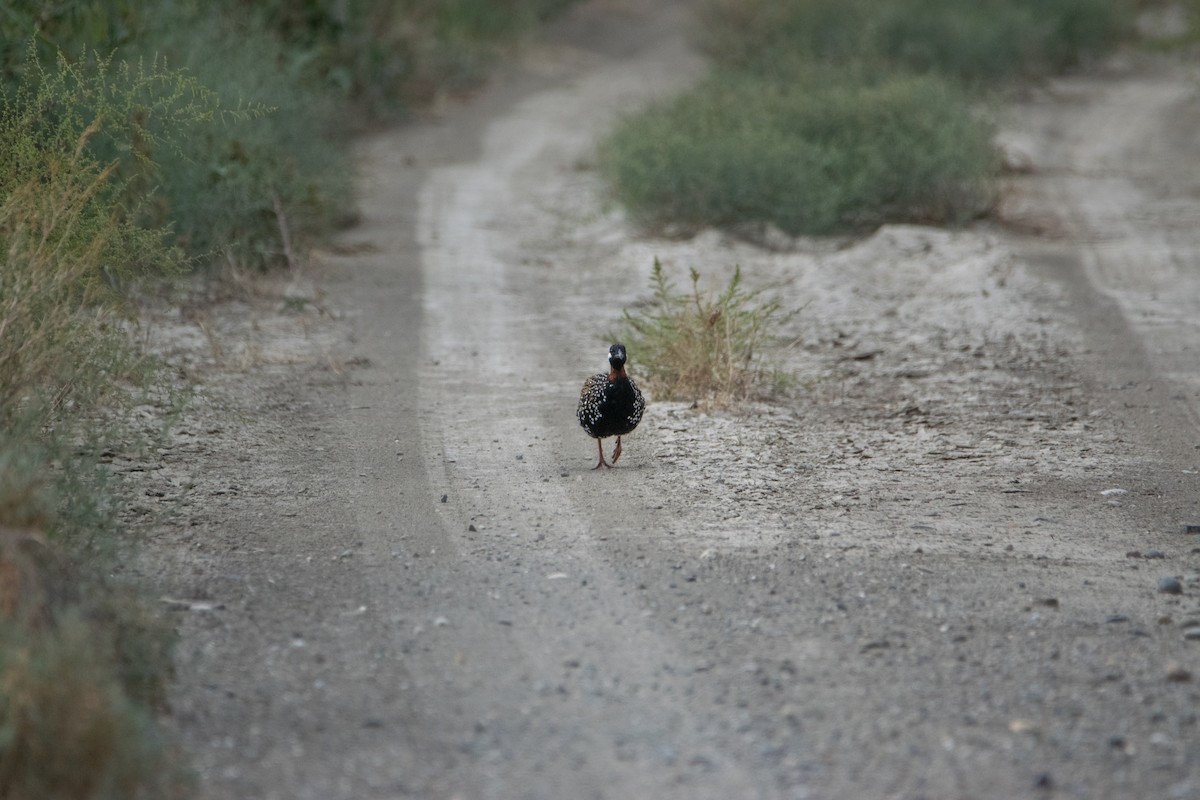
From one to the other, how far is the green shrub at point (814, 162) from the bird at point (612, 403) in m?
5.67

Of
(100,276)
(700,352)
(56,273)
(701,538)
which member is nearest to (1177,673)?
(701,538)

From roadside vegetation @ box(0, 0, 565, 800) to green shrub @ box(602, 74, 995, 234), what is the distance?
311 cm

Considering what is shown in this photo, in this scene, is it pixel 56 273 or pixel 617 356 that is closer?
pixel 56 273

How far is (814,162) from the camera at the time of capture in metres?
12.1

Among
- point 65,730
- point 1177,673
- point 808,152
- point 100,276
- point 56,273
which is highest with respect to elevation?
point 56,273

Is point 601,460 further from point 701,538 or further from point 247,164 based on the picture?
point 247,164

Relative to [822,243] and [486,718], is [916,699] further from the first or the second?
[822,243]

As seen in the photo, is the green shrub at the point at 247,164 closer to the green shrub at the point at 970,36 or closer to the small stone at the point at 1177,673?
the small stone at the point at 1177,673

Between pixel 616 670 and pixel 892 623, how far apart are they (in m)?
1.08

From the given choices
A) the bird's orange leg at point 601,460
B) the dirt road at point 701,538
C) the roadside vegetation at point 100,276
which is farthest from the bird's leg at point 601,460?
the roadside vegetation at point 100,276

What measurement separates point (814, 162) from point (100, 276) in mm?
6740

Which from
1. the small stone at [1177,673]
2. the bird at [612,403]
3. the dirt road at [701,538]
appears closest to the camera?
the dirt road at [701,538]

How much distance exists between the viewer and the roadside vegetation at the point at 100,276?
140 inches

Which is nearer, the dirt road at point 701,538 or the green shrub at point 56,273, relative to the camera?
the dirt road at point 701,538
